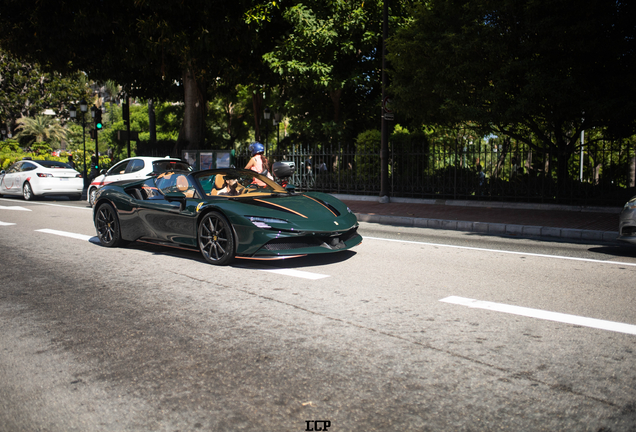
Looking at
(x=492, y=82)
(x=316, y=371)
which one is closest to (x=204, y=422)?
(x=316, y=371)

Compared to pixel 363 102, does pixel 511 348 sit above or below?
below

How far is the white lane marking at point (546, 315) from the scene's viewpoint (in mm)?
4062

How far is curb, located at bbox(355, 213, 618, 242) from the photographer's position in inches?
376

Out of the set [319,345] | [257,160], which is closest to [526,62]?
[257,160]

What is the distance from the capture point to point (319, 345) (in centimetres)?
373

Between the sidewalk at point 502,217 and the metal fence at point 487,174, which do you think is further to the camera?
→ the metal fence at point 487,174

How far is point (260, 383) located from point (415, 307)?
1.95 metres

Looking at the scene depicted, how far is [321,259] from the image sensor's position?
6887mm

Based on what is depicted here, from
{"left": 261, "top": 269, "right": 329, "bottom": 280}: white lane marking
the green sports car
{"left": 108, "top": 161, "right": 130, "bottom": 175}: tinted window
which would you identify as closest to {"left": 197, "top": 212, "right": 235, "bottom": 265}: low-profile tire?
the green sports car

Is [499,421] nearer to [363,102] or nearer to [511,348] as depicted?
[511,348]

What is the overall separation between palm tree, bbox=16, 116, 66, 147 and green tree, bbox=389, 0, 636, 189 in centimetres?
4497

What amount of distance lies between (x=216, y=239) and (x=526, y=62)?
31.0 ft

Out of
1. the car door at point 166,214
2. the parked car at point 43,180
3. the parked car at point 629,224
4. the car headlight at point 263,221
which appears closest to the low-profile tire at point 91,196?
the parked car at point 43,180

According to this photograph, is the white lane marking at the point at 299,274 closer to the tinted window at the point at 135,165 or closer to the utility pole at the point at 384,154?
the tinted window at the point at 135,165
